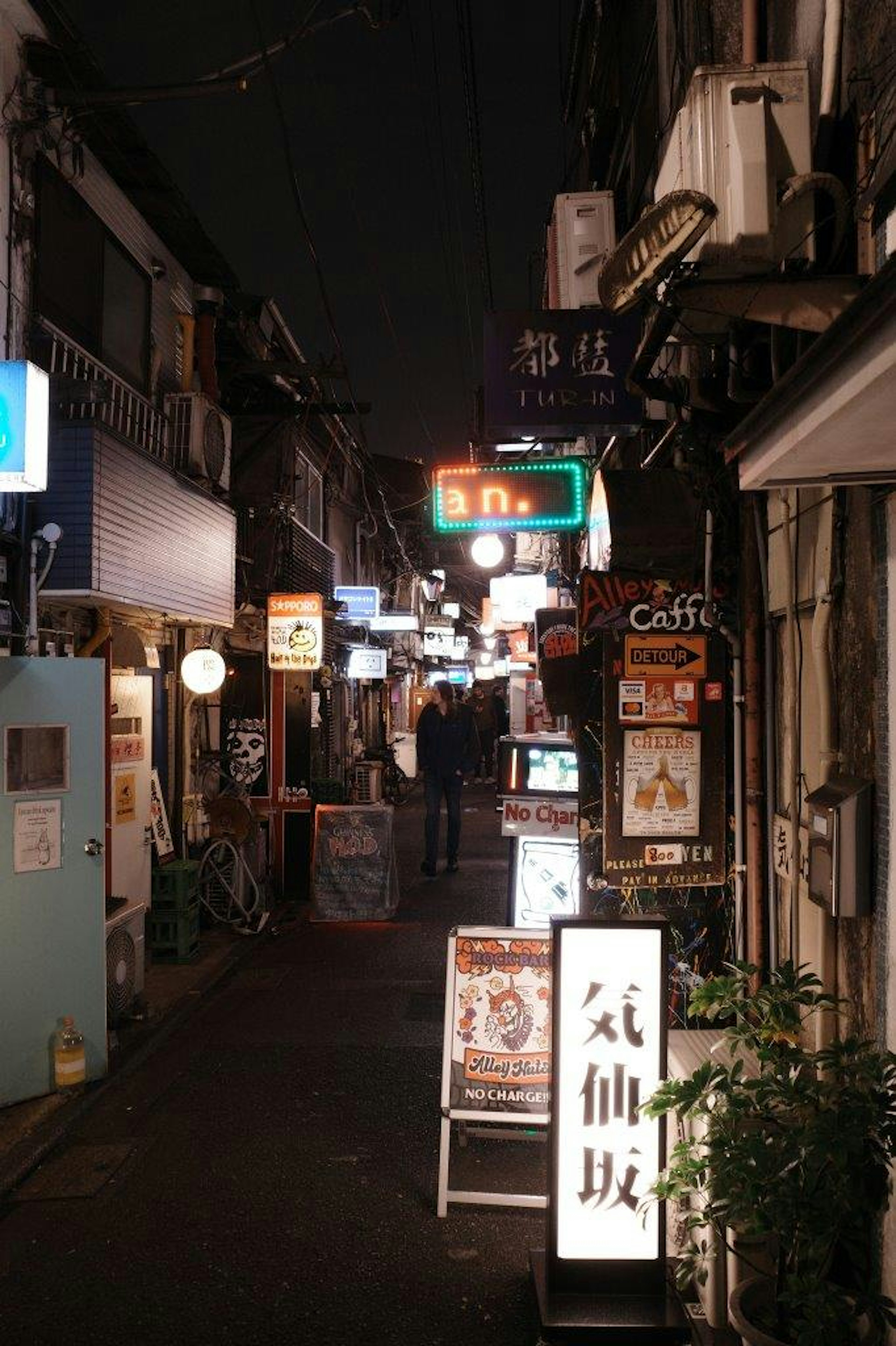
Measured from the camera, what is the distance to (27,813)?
7.04 meters

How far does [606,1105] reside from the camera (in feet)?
15.0

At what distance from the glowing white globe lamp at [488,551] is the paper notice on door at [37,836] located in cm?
1112

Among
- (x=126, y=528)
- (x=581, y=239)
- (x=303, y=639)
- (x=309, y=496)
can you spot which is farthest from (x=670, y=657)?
(x=309, y=496)

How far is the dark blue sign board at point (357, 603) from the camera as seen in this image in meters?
22.0

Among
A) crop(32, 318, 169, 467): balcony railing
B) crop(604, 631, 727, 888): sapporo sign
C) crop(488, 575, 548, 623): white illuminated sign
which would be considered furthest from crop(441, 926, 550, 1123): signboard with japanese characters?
crop(488, 575, 548, 623): white illuminated sign

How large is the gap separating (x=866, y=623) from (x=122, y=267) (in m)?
10.3

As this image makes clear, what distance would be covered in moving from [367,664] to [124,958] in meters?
15.8

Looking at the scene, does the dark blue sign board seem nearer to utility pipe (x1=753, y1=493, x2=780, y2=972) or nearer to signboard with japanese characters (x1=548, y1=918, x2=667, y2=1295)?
utility pipe (x1=753, y1=493, x2=780, y2=972)

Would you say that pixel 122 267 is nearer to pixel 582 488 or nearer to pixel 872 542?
pixel 582 488

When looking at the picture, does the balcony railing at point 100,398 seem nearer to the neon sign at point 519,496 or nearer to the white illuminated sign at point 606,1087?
the neon sign at point 519,496

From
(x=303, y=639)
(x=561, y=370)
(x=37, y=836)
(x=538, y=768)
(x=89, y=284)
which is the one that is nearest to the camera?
(x=37, y=836)

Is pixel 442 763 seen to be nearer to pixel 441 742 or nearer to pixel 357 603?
pixel 441 742

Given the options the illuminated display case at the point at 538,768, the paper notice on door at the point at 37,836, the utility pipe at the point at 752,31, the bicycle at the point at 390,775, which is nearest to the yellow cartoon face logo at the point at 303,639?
the illuminated display case at the point at 538,768

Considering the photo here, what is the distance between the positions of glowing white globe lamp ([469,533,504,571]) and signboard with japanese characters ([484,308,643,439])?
9533mm
